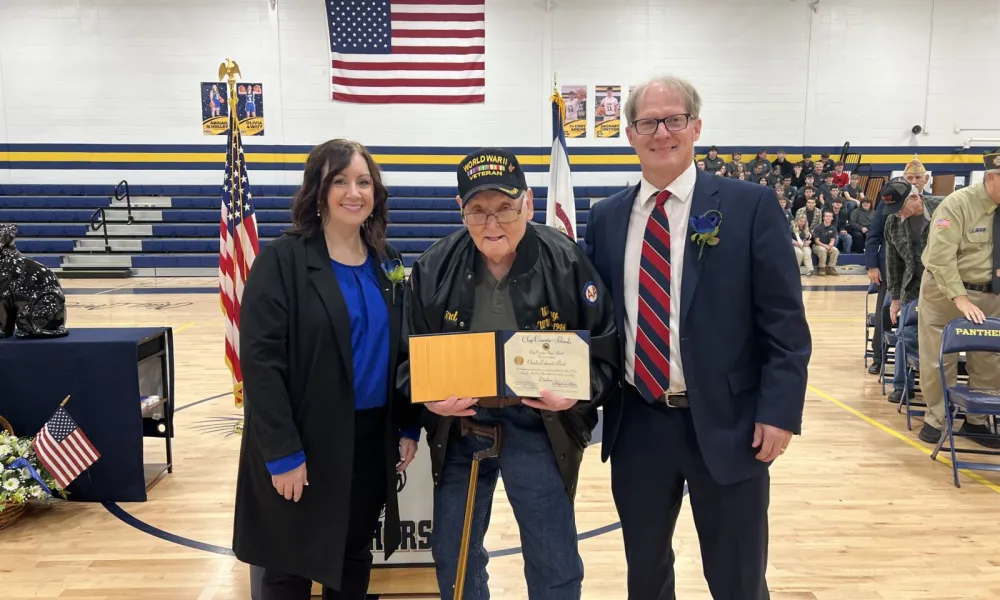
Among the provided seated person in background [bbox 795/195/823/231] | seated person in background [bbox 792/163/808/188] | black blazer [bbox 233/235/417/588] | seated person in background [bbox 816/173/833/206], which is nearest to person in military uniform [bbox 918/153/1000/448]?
black blazer [bbox 233/235/417/588]

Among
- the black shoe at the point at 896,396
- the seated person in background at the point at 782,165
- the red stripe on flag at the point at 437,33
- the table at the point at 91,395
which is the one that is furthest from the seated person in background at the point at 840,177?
the table at the point at 91,395

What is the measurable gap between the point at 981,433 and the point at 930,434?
34cm

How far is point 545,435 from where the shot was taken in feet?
6.24

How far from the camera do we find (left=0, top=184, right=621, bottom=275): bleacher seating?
571 inches

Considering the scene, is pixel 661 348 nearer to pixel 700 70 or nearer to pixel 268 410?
pixel 268 410

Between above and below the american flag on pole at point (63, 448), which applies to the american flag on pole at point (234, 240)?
above

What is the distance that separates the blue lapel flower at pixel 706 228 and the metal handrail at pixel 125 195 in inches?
640

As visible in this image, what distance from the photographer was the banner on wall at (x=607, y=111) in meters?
16.5

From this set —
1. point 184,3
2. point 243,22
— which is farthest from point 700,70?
point 184,3

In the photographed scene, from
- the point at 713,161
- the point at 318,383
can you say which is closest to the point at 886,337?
the point at 318,383

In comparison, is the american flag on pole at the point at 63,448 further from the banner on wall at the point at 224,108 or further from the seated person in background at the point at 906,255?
the banner on wall at the point at 224,108

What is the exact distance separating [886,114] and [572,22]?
8.69m

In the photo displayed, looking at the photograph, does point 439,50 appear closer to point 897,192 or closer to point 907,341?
point 897,192

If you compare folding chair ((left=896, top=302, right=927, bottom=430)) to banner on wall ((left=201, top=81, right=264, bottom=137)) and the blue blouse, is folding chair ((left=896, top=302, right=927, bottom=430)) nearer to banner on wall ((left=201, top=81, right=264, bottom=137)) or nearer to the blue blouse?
the blue blouse
